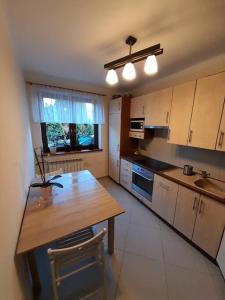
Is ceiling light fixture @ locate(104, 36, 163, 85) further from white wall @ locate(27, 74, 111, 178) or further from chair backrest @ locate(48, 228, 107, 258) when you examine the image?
white wall @ locate(27, 74, 111, 178)

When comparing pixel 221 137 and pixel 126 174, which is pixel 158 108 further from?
pixel 126 174

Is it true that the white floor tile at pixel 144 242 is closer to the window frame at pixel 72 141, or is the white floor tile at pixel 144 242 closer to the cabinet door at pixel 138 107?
the cabinet door at pixel 138 107

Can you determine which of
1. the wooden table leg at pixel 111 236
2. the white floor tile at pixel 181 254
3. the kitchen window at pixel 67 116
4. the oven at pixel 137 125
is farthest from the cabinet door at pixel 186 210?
the kitchen window at pixel 67 116

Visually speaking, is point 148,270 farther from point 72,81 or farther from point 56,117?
point 72,81

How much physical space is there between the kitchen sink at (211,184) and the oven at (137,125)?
4.45 feet

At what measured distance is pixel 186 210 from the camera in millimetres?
1754

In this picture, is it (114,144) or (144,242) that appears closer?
(144,242)

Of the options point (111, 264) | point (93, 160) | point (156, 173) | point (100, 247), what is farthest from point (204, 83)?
point (93, 160)

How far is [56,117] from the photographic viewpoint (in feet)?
9.04

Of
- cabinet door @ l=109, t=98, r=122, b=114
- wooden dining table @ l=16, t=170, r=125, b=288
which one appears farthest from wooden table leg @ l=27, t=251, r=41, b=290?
cabinet door @ l=109, t=98, r=122, b=114

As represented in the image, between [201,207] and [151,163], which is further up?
[151,163]


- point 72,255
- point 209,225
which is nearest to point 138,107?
point 209,225

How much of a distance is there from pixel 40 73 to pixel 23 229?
2.64 meters

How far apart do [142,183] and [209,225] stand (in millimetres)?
1179
